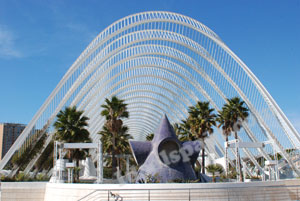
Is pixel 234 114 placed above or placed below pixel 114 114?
above

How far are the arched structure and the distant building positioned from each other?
266 ft

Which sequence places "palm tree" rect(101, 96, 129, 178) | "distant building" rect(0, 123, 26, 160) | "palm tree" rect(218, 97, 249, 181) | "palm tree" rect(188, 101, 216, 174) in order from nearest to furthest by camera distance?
"palm tree" rect(101, 96, 129, 178) → "palm tree" rect(218, 97, 249, 181) → "palm tree" rect(188, 101, 216, 174) → "distant building" rect(0, 123, 26, 160)

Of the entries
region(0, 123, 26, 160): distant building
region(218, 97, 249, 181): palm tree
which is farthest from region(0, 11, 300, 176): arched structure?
region(0, 123, 26, 160): distant building

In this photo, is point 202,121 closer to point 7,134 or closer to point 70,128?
point 70,128

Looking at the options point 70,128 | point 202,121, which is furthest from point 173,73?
point 70,128

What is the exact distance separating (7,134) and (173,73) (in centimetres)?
10229

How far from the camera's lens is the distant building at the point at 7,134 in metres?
130

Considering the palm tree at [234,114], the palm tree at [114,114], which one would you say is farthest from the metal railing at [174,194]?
the palm tree at [234,114]

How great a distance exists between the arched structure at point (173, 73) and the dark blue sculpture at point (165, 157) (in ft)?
28.5

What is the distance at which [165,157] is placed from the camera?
2691 centimetres

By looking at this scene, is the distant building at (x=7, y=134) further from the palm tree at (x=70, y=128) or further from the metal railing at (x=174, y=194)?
the metal railing at (x=174, y=194)

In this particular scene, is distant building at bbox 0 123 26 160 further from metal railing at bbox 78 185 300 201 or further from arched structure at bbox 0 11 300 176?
metal railing at bbox 78 185 300 201

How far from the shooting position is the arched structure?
39.5m

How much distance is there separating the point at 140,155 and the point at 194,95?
1291 inches
